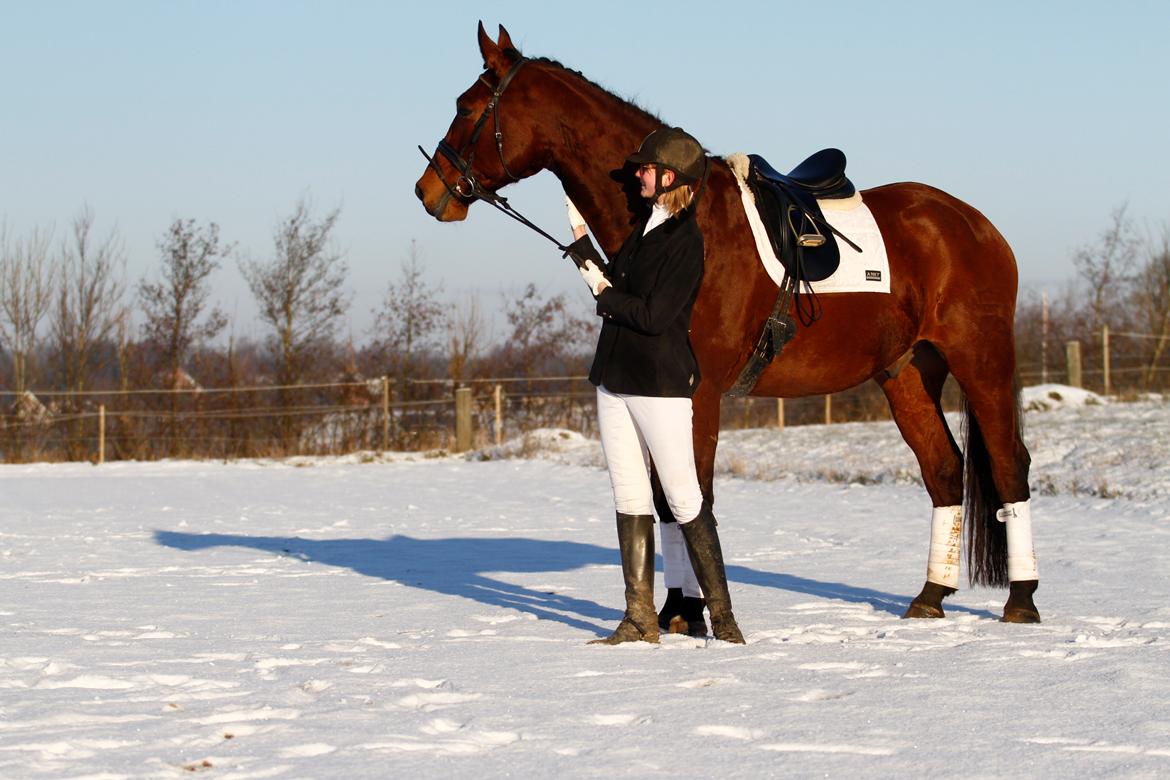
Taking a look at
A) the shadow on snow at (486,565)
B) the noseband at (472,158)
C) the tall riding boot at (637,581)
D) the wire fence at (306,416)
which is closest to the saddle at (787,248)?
the tall riding boot at (637,581)

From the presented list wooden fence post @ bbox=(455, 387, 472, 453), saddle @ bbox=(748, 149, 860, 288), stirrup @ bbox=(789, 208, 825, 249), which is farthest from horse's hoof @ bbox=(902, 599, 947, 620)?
wooden fence post @ bbox=(455, 387, 472, 453)

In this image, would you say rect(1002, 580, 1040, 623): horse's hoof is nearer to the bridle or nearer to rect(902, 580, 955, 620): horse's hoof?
rect(902, 580, 955, 620): horse's hoof

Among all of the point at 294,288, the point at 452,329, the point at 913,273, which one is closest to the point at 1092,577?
the point at 913,273

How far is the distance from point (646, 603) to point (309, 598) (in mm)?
2363

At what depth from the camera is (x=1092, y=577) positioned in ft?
23.3

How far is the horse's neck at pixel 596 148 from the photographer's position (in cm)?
528

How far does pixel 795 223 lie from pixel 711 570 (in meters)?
1.59

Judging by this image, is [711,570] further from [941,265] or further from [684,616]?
[941,265]

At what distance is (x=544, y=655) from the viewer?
480 centimetres

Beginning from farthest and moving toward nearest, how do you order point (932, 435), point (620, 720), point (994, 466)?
1. point (932, 435)
2. point (994, 466)
3. point (620, 720)

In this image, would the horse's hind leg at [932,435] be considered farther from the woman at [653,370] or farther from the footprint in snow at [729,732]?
the footprint in snow at [729,732]

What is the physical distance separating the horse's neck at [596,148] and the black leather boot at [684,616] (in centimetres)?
152

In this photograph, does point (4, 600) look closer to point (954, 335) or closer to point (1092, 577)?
point (954, 335)

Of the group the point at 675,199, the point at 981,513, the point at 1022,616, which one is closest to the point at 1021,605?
the point at 1022,616
